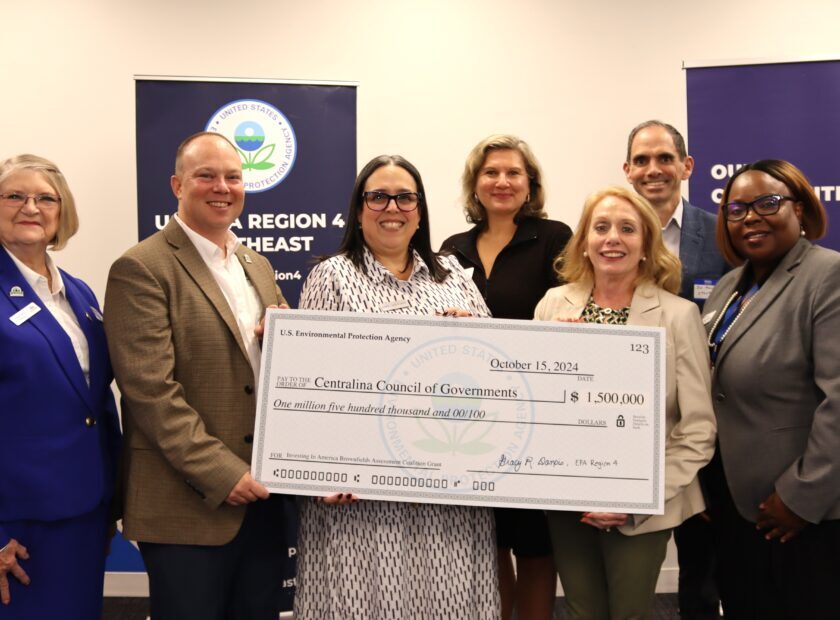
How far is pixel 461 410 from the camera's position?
2.25 m

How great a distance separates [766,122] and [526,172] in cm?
186

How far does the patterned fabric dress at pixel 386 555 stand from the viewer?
2.21m

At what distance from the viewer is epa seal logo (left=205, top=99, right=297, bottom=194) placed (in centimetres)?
408

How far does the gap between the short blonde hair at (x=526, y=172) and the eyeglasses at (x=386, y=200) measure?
0.88 metres

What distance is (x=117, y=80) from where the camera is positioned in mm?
4477

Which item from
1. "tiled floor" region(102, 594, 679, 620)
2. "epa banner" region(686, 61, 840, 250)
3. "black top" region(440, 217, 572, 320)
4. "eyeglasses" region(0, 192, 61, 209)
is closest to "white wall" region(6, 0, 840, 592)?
"tiled floor" region(102, 594, 679, 620)

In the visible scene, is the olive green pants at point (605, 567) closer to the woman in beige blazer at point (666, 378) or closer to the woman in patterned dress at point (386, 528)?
the woman in beige blazer at point (666, 378)

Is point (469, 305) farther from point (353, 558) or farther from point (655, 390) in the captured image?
point (353, 558)

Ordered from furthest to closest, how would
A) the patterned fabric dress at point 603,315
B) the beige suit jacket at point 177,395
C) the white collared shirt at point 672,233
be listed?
the white collared shirt at point 672,233 → the patterned fabric dress at point 603,315 → the beige suit jacket at point 177,395

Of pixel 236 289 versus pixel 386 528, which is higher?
pixel 236 289

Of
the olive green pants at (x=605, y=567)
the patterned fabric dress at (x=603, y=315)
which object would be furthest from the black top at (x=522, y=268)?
the olive green pants at (x=605, y=567)

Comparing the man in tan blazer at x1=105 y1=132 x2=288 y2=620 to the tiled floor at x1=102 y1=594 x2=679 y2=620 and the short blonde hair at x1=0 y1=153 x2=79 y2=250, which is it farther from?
the tiled floor at x1=102 y1=594 x2=679 y2=620

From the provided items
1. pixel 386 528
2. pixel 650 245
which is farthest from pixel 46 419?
pixel 650 245

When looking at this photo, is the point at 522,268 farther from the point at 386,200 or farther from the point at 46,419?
the point at 46,419
